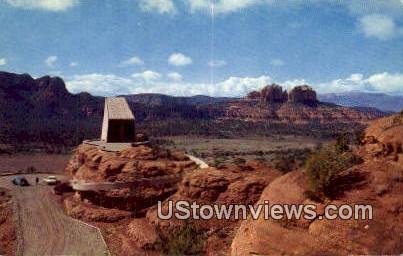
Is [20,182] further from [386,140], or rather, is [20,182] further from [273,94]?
[273,94]

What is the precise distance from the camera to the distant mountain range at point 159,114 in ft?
282

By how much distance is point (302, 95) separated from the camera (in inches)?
5143

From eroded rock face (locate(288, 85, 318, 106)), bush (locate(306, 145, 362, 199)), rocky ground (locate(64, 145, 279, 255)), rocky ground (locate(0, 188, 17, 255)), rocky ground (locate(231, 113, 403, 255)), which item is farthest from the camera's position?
eroded rock face (locate(288, 85, 318, 106))

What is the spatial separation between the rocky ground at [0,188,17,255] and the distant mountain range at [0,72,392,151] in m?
45.3

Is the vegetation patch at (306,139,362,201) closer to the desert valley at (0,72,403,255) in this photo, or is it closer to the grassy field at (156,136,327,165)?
the desert valley at (0,72,403,255)

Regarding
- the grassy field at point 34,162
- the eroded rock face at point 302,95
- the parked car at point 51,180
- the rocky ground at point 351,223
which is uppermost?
the eroded rock face at point 302,95

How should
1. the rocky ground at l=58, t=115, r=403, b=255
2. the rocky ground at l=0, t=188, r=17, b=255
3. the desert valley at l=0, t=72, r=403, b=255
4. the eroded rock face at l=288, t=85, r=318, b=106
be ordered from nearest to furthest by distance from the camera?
the rocky ground at l=58, t=115, r=403, b=255 → the desert valley at l=0, t=72, r=403, b=255 → the rocky ground at l=0, t=188, r=17, b=255 → the eroded rock face at l=288, t=85, r=318, b=106

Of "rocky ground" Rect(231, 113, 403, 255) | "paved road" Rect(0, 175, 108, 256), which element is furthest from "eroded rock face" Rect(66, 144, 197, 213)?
"rocky ground" Rect(231, 113, 403, 255)

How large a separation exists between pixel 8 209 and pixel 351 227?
774 inches

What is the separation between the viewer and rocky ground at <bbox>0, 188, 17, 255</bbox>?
20.3m

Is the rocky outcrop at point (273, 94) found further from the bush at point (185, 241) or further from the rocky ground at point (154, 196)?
the bush at point (185, 241)

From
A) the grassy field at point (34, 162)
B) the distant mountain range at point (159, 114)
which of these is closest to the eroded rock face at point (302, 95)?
the distant mountain range at point (159, 114)

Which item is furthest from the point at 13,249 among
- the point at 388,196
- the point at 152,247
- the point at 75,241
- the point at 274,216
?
the point at 388,196

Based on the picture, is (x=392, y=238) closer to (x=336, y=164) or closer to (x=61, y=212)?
(x=336, y=164)
